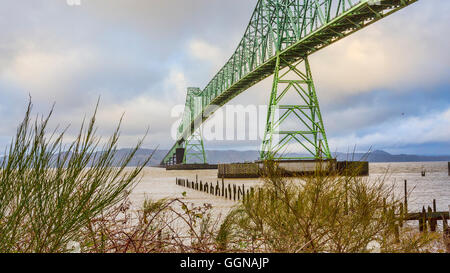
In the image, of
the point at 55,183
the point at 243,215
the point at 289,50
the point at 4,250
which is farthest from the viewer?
the point at 289,50

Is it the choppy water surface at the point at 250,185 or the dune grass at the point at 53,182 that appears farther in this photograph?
the choppy water surface at the point at 250,185

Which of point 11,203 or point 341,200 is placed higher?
point 11,203

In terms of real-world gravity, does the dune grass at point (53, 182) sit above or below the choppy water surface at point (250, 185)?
above

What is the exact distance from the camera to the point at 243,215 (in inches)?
234

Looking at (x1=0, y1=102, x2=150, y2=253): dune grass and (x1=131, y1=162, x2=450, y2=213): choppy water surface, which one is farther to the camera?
(x1=131, y1=162, x2=450, y2=213): choppy water surface

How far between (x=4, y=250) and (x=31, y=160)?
0.49 metres

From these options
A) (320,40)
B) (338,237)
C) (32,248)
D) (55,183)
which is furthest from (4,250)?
(320,40)

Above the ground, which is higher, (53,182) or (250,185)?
(53,182)

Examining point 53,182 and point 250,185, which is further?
point 250,185

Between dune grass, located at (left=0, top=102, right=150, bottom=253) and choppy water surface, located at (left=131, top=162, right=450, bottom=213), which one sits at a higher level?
dune grass, located at (left=0, top=102, right=150, bottom=253)

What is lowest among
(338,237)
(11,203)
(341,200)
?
(338,237)

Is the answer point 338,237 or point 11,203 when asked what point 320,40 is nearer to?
point 338,237

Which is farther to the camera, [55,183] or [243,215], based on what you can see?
[243,215]
